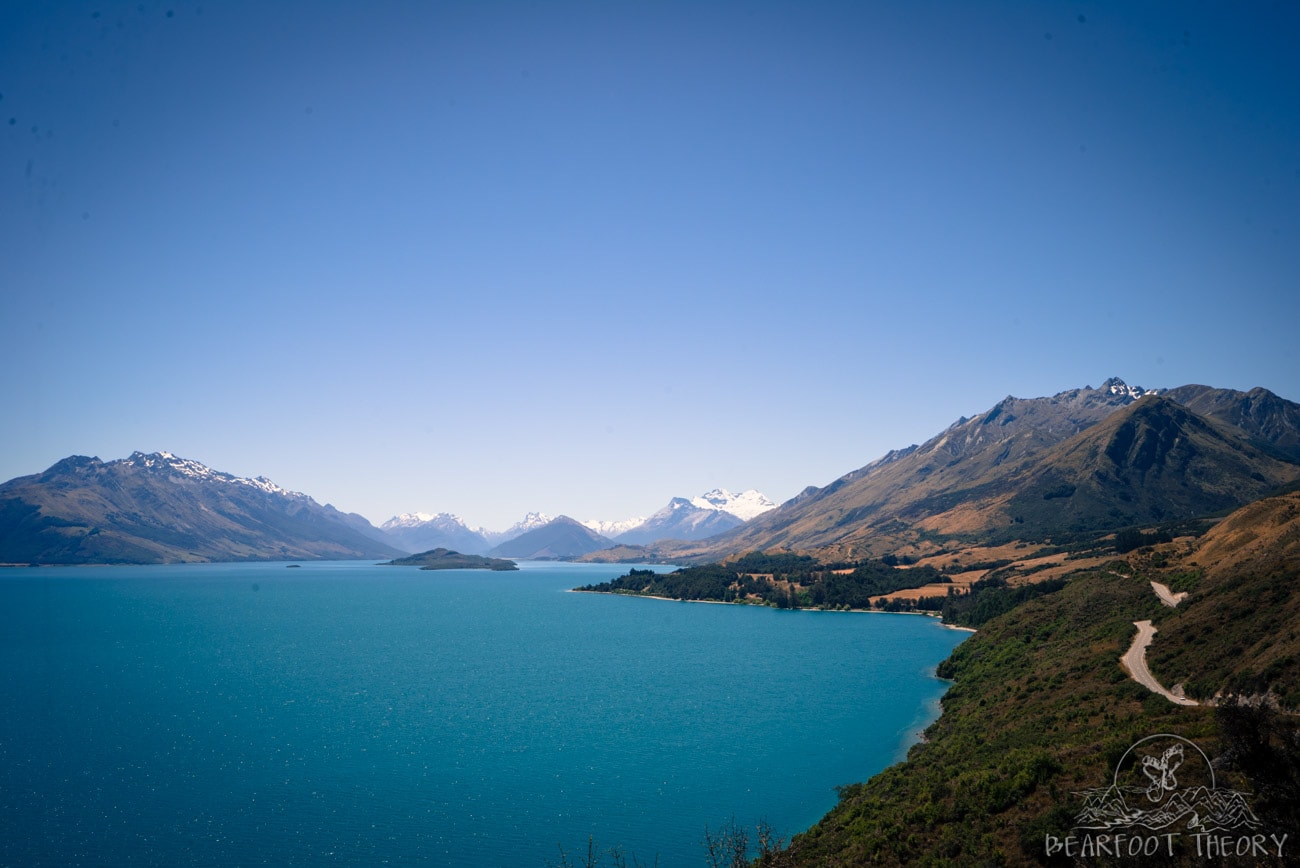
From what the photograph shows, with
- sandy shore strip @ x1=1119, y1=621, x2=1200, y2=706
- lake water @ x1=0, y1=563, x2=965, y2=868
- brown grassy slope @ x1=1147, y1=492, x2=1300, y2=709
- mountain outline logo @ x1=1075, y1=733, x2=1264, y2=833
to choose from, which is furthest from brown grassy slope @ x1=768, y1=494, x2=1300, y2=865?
lake water @ x1=0, y1=563, x2=965, y2=868

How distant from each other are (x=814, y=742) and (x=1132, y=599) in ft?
148

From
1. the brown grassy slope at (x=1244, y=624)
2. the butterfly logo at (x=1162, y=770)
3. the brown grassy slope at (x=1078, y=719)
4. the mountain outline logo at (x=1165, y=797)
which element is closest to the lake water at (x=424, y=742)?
the brown grassy slope at (x=1078, y=719)

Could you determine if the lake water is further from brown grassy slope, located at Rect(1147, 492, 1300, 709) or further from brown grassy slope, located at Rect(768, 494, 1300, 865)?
brown grassy slope, located at Rect(1147, 492, 1300, 709)

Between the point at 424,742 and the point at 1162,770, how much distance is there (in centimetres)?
6036

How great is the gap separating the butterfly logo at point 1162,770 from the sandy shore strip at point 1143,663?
58.2 feet

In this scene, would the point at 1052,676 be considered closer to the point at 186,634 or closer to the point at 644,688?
the point at 644,688

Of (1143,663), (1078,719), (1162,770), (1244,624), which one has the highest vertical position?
(1244,624)

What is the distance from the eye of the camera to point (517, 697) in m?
86.6

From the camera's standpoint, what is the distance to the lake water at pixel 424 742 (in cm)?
4622

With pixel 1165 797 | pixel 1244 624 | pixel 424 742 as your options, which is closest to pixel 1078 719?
pixel 1244 624

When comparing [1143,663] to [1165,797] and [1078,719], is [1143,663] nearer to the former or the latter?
[1078,719]

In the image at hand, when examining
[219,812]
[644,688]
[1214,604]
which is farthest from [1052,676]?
[219,812]

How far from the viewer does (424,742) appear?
220 ft

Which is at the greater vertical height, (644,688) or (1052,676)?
(1052,676)
